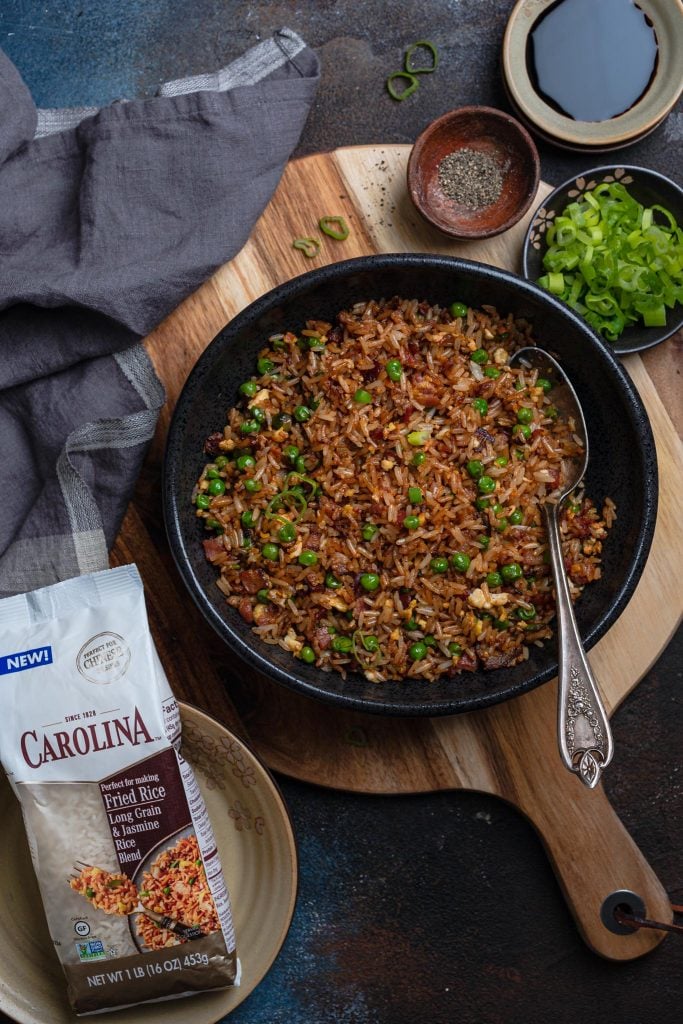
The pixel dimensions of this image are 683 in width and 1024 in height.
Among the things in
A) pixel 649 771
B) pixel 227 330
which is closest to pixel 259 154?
pixel 227 330

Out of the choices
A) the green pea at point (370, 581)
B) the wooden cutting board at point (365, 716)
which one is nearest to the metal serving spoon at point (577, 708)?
the wooden cutting board at point (365, 716)

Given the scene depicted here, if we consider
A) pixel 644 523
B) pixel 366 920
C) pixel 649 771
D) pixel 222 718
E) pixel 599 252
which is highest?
pixel 599 252

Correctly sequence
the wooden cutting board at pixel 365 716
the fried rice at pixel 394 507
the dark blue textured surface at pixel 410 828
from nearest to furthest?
the fried rice at pixel 394 507 → the wooden cutting board at pixel 365 716 → the dark blue textured surface at pixel 410 828

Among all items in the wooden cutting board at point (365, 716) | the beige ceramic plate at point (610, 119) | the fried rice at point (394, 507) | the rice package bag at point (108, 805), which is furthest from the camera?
the beige ceramic plate at point (610, 119)

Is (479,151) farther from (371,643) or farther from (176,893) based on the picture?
(176,893)

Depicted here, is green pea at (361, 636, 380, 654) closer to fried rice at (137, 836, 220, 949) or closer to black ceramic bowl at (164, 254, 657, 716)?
black ceramic bowl at (164, 254, 657, 716)

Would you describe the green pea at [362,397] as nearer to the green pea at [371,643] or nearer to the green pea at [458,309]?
the green pea at [458,309]

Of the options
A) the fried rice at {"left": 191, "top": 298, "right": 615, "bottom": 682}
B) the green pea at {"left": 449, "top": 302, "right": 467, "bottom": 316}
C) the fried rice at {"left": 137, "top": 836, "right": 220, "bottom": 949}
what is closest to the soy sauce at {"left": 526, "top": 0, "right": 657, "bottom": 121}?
the green pea at {"left": 449, "top": 302, "right": 467, "bottom": 316}

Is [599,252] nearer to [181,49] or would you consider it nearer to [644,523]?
[644,523]
